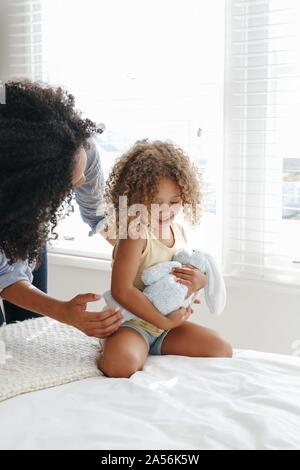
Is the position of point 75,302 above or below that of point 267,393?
above

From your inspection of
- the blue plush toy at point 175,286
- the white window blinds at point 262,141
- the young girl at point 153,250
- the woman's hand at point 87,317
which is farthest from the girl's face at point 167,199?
the white window blinds at point 262,141

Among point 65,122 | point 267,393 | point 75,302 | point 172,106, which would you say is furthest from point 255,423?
point 172,106

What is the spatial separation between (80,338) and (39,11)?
167cm

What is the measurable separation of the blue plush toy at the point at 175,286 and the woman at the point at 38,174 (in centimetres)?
12

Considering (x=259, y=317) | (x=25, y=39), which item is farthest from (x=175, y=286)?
(x=25, y=39)

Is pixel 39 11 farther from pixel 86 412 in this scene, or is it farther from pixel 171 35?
pixel 86 412

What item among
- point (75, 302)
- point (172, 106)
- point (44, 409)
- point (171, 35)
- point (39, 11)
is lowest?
point (44, 409)

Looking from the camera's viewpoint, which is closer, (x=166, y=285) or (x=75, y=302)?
(x=75, y=302)

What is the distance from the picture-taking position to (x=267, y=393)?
1.16 meters

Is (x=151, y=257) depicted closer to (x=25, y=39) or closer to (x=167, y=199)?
(x=167, y=199)

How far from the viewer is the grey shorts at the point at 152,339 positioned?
1.52 metres

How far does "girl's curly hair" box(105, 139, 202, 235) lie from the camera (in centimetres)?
156

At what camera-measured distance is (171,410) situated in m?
1.08

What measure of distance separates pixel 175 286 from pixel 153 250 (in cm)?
13
